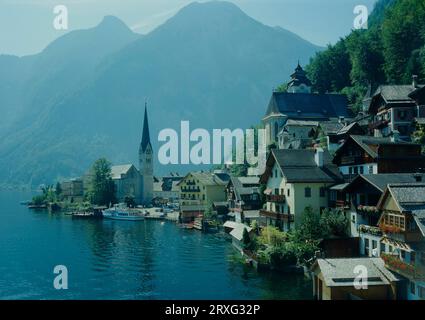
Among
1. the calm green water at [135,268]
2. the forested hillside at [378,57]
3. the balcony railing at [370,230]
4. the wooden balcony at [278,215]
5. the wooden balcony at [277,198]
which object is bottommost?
the calm green water at [135,268]

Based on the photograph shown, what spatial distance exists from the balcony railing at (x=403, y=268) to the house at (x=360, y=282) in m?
0.53

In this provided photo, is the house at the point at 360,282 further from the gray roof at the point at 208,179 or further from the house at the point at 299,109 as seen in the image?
the house at the point at 299,109

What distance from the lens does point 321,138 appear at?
56.5 metres

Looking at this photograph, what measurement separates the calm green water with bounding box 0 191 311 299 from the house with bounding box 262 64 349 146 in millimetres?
33227

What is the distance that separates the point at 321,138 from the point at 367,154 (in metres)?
17.4

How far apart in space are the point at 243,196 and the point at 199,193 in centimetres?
2435

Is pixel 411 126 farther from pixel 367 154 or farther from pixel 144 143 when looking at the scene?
pixel 144 143

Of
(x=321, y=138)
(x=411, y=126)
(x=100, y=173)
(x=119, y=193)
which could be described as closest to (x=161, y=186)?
(x=119, y=193)

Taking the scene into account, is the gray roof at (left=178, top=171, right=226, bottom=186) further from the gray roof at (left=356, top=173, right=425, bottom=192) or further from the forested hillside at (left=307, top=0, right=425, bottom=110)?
the gray roof at (left=356, top=173, right=425, bottom=192)

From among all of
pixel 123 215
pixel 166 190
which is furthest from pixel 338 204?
pixel 166 190

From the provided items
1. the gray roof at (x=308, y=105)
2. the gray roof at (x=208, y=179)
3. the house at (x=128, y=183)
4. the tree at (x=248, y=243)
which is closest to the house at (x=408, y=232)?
the tree at (x=248, y=243)

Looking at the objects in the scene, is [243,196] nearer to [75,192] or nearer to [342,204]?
[342,204]

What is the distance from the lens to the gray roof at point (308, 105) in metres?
90.5

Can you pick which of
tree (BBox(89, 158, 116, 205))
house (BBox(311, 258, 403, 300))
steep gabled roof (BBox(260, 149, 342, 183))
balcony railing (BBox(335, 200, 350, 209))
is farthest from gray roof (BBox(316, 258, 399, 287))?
tree (BBox(89, 158, 116, 205))
